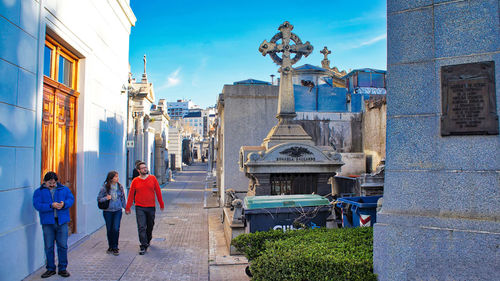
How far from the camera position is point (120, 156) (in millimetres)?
11734

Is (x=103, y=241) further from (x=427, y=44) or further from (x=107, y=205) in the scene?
(x=427, y=44)

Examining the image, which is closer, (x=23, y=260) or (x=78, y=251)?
(x=23, y=260)

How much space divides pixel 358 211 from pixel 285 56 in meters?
4.56

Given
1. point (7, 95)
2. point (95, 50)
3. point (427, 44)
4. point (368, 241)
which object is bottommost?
point (368, 241)

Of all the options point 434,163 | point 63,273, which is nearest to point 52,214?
point 63,273

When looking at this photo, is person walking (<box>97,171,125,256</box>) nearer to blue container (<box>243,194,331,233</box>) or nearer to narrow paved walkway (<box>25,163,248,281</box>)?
narrow paved walkway (<box>25,163,248,281</box>)

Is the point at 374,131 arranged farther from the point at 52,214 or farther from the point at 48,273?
the point at 48,273

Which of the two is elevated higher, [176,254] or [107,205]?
[107,205]

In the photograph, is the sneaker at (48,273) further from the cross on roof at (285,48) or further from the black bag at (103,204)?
the cross on roof at (285,48)

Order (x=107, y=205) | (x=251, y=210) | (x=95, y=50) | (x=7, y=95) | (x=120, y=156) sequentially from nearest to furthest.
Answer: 1. (x=7, y=95)
2. (x=251, y=210)
3. (x=107, y=205)
4. (x=95, y=50)
5. (x=120, y=156)

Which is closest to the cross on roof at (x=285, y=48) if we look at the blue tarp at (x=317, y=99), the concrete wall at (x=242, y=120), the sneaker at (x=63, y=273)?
the concrete wall at (x=242, y=120)

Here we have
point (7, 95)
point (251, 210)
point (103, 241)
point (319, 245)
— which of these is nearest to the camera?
point (319, 245)

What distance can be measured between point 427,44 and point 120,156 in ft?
33.2

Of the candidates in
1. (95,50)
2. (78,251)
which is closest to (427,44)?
(78,251)
